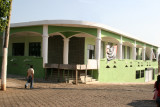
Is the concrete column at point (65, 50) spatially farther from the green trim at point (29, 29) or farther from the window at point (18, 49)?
the window at point (18, 49)

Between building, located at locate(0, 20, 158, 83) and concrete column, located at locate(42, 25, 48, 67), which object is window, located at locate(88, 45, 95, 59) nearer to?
building, located at locate(0, 20, 158, 83)

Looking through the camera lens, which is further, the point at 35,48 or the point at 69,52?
the point at 35,48

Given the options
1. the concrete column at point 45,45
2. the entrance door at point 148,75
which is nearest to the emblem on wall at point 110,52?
the concrete column at point 45,45

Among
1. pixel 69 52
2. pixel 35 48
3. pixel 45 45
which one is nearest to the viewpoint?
pixel 45 45

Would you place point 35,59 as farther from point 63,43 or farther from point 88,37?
point 88,37

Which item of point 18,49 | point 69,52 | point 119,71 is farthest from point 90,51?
point 18,49

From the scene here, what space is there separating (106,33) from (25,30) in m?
7.81

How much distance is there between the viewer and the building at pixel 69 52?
16688mm

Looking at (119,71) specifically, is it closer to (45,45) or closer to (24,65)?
(45,45)

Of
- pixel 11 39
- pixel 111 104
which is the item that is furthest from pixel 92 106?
pixel 11 39

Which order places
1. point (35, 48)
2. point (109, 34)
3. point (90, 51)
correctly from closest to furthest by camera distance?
1. point (109, 34)
2. point (90, 51)
3. point (35, 48)

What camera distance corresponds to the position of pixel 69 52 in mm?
21781

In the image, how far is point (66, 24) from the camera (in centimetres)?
1675

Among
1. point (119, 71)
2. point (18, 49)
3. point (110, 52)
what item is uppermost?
point (18, 49)
